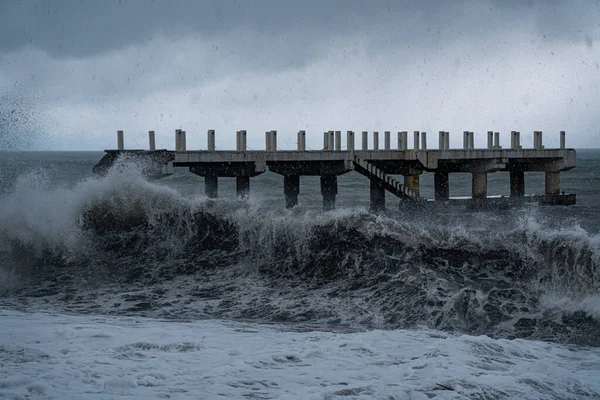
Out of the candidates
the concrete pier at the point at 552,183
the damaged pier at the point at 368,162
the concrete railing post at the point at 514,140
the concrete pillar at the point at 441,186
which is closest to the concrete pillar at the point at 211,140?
the damaged pier at the point at 368,162

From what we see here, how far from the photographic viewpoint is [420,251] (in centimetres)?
1408

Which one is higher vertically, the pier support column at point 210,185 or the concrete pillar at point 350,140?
the concrete pillar at point 350,140

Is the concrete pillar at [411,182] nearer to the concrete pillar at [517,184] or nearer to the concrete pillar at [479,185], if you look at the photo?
the concrete pillar at [479,185]

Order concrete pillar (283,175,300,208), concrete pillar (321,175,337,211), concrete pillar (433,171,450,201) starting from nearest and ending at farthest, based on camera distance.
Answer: concrete pillar (283,175,300,208)
concrete pillar (321,175,337,211)
concrete pillar (433,171,450,201)

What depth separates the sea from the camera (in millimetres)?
6848

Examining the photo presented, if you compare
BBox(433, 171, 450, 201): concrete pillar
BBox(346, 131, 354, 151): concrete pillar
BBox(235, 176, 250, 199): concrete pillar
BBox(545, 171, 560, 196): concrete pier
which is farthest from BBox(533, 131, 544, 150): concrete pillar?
BBox(235, 176, 250, 199): concrete pillar

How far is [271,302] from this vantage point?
1217cm

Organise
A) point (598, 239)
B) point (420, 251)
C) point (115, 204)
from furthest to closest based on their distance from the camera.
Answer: point (115, 204)
point (420, 251)
point (598, 239)

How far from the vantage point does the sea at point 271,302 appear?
6.85 metres

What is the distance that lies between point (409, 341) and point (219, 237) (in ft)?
28.3

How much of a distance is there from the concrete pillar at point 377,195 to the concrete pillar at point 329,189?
1.39 m

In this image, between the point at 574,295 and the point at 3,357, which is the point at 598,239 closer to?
the point at 574,295

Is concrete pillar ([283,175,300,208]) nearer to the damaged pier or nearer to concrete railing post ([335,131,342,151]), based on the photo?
the damaged pier

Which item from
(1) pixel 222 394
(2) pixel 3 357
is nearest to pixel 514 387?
(1) pixel 222 394
